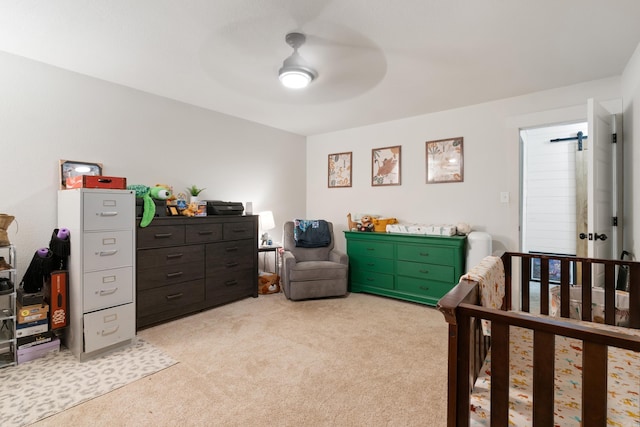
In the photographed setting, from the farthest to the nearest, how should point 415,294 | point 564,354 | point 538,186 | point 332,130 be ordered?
A: point 332,130, point 538,186, point 415,294, point 564,354

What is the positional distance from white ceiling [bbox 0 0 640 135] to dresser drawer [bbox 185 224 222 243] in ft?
4.61

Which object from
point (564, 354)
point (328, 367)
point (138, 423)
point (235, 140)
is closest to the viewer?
point (564, 354)

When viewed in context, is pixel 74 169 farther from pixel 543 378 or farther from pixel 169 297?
pixel 543 378

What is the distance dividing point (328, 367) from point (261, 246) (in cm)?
232

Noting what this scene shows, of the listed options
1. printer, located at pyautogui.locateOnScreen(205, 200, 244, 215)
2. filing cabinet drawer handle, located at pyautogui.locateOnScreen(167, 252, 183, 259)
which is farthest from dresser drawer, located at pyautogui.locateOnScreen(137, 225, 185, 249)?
printer, located at pyautogui.locateOnScreen(205, 200, 244, 215)

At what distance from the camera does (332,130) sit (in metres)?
4.79

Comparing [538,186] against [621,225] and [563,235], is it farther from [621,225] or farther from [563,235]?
[621,225]

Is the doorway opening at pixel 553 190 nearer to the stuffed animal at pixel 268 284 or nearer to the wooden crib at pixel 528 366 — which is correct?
the stuffed animal at pixel 268 284

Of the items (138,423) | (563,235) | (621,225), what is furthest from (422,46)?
(563,235)

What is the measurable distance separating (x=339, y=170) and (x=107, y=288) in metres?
3.35

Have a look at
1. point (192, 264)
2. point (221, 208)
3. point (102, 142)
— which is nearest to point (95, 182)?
point (102, 142)

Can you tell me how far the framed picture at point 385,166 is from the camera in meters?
4.20

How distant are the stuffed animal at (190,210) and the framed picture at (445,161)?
2.82 meters

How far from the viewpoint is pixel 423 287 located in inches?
140
